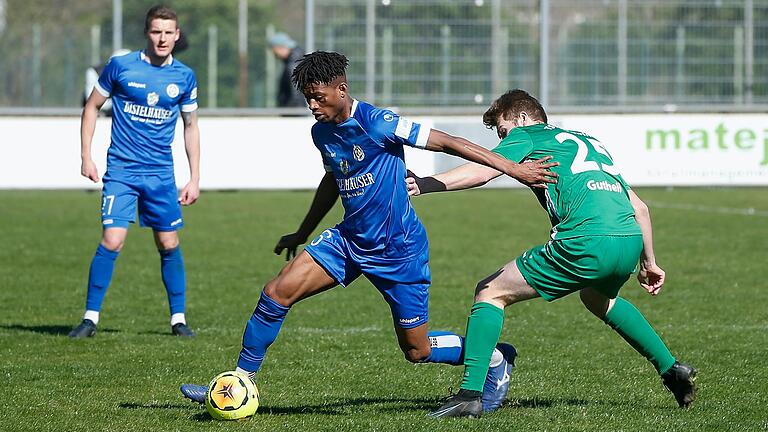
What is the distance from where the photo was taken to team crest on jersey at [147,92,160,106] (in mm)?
8266

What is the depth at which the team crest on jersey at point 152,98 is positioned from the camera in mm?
8266

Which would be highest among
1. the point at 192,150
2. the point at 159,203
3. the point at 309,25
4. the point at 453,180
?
the point at 309,25

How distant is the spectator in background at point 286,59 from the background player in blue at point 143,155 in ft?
26.4

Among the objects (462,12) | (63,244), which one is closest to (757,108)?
(462,12)

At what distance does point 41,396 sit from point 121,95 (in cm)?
260

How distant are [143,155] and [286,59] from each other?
9670 millimetres

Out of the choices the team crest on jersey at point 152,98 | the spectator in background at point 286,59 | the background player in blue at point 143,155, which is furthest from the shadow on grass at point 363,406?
the spectator in background at point 286,59

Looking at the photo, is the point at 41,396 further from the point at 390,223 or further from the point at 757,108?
the point at 757,108

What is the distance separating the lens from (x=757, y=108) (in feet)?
61.4

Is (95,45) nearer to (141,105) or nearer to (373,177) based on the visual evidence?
(141,105)

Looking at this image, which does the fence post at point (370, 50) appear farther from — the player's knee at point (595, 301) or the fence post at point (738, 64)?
the player's knee at point (595, 301)

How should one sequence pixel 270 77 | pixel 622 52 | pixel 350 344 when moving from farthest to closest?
1. pixel 270 77
2. pixel 622 52
3. pixel 350 344

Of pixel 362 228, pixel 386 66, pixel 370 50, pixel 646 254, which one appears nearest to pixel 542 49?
pixel 386 66

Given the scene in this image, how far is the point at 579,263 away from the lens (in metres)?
5.60
